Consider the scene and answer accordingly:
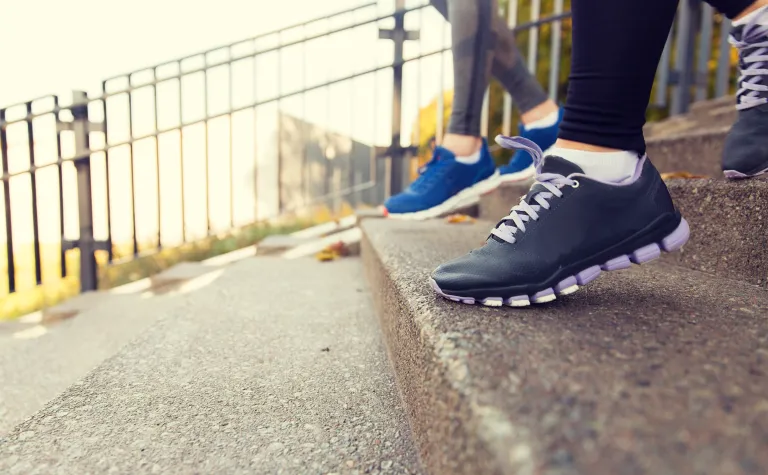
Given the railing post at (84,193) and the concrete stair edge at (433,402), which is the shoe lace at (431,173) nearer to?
the concrete stair edge at (433,402)

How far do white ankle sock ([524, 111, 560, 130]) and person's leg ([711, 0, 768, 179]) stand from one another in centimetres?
69

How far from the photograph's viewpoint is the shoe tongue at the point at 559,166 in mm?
861

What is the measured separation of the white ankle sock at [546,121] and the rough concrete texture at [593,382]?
999mm

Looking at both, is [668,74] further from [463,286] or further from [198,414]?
[198,414]

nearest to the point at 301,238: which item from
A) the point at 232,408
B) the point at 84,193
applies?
the point at 84,193

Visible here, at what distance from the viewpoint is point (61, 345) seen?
78.0 inches

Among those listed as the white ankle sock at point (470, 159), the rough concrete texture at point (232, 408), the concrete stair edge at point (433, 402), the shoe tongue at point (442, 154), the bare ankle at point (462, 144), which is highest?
the bare ankle at point (462, 144)

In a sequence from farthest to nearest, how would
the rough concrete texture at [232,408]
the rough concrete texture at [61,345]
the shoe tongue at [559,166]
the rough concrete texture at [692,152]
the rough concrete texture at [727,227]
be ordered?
the rough concrete texture at [692,152] < the rough concrete texture at [61,345] < the rough concrete texture at [727,227] < the shoe tongue at [559,166] < the rough concrete texture at [232,408]

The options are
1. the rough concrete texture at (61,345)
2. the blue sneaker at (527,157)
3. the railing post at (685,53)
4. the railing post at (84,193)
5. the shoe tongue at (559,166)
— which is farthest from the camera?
the railing post at (685,53)

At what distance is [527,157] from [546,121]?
14cm

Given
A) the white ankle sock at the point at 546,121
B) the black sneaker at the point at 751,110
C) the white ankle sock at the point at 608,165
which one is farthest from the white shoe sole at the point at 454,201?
the white ankle sock at the point at 608,165

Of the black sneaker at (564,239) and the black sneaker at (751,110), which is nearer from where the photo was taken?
the black sneaker at (564,239)

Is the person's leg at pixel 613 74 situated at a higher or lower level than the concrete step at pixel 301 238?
higher

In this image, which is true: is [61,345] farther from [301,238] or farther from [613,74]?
[613,74]
